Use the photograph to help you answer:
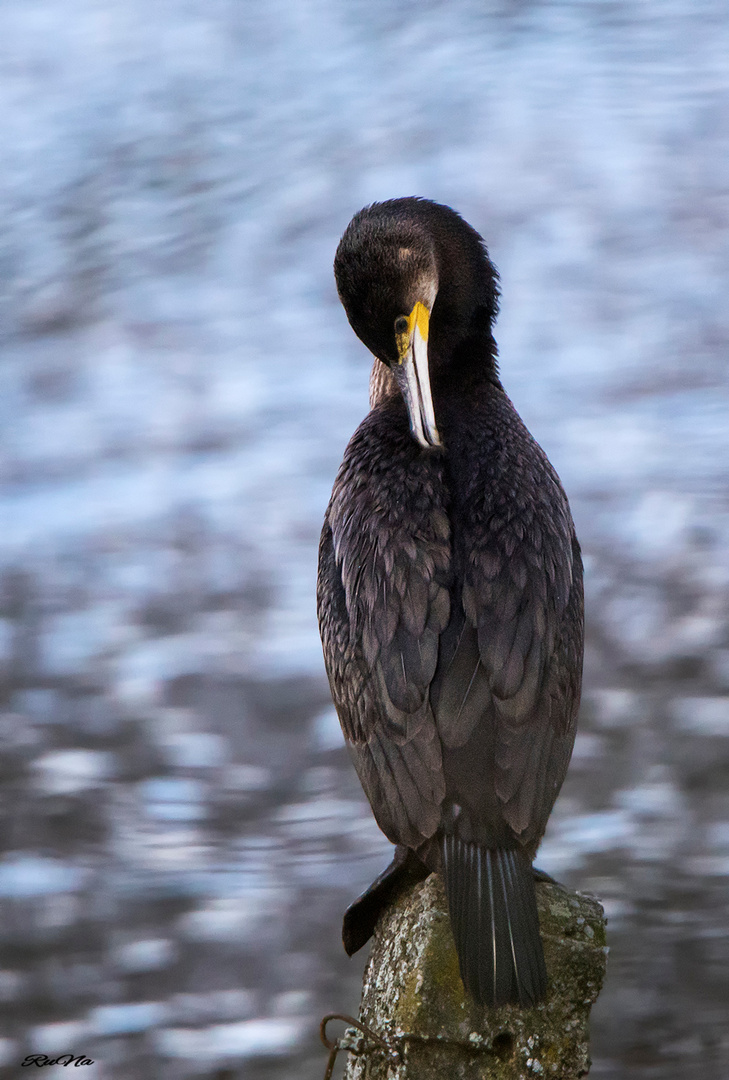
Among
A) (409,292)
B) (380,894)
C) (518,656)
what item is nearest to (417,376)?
(409,292)

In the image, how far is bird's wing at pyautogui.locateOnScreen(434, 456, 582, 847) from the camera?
6.08 ft

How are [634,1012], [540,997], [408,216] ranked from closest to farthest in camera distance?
[540,997] < [408,216] < [634,1012]

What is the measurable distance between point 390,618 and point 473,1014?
0.65m

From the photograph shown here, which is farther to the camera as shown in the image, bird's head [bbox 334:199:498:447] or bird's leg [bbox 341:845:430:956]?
bird's head [bbox 334:199:498:447]

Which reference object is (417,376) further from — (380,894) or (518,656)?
(380,894)

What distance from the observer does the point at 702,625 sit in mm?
6152

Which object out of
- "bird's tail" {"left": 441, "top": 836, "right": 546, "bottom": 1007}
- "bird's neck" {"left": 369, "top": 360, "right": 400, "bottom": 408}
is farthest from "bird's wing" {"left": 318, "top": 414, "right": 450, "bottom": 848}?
"bird's neck" {"left": 369, "top": 360, "right": 400, "bottom": 408}

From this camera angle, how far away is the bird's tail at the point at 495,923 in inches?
63.7

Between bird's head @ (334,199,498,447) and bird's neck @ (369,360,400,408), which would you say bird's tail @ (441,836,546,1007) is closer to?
bird's head @ (334,199,498,447)

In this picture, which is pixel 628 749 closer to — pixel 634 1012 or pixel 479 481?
pixel 634 1012

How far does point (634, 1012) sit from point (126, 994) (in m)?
2.52

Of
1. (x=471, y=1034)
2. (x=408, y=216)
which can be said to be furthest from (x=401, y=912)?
(x=408, y=216)

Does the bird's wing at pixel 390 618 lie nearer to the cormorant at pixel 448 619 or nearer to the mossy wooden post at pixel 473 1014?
the cormorant at pixel 448 619

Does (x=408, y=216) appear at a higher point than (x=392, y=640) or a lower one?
higher
